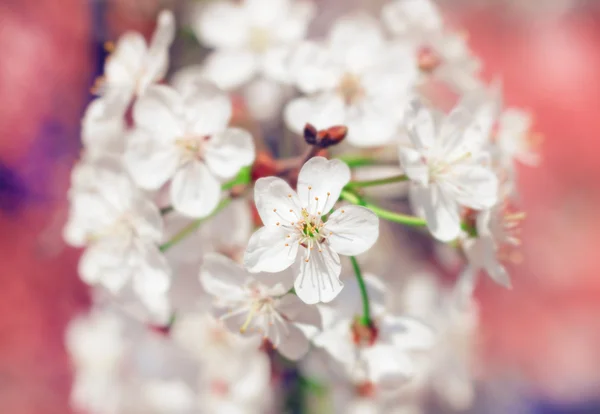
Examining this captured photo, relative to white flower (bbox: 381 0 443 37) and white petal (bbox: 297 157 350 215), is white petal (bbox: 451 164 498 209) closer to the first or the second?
white petal (bbox: 297 157 350 215)

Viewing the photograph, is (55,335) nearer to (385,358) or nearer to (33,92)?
(33,92)

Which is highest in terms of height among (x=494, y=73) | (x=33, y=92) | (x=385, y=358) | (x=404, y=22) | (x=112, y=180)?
(x=494, y=73)

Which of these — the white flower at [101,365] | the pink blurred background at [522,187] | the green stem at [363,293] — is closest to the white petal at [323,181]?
Result: the green stem at [363,293]

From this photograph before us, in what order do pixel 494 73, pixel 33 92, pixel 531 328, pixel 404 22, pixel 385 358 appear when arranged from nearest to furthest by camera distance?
1. pixel 385 358
2. pixel 404 22
3. pixel 33 92
4. pixel 531 328
5. pixel 494 73

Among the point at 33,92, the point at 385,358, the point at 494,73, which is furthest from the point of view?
the point at 494,73

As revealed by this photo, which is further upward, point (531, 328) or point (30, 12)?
point (30, 12)

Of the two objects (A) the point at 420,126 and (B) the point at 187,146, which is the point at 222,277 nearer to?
(B) the point at 187,146

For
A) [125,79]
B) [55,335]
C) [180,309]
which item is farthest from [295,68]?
[55,335]

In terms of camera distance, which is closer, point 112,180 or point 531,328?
point 112,180
